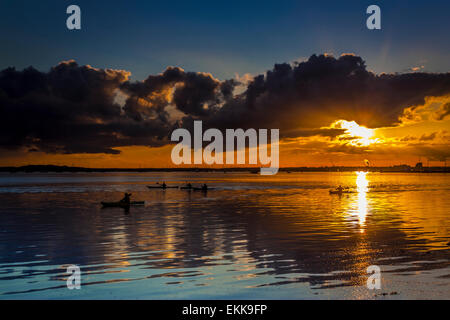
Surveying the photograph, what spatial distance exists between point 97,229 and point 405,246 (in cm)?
3013

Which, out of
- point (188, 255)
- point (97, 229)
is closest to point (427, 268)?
point (188, 255)

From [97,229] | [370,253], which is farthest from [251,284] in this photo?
[97,229]
